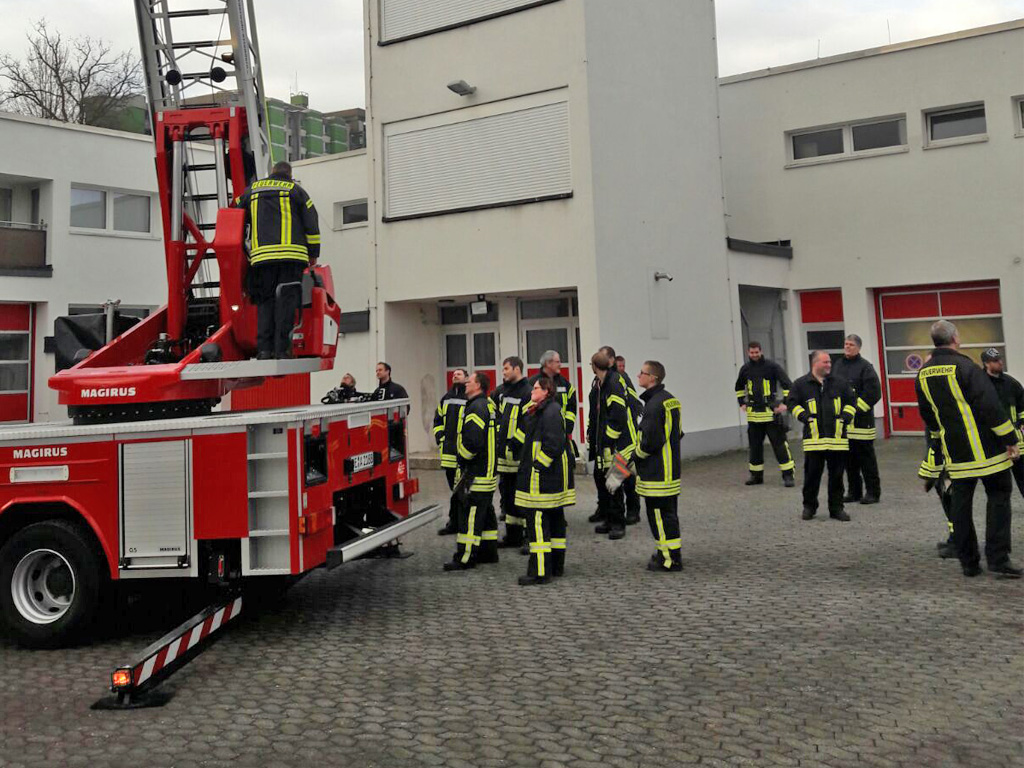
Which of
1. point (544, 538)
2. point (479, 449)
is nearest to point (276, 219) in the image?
A: point (479, 449)

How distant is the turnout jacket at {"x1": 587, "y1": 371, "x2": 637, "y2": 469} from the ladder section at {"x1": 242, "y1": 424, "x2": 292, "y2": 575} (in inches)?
169

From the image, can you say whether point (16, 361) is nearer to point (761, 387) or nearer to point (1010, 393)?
point (761, 387)

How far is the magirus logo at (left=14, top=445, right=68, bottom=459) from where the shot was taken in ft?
19.7

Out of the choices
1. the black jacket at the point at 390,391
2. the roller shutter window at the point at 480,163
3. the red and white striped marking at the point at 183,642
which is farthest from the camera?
the roller shutter window at the point at 480,163

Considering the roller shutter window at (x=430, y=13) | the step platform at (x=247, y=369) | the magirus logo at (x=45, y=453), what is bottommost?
the magirus logo at (x=45, y=453)

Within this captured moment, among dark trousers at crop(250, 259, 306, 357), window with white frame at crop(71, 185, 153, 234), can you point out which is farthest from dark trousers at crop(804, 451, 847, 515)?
window with white frame at crop(71, 185, 153, 234)

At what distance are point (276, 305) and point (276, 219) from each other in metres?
0.66

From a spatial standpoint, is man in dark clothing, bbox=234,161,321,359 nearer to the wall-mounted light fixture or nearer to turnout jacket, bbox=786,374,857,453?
turnout jacket, bbox=786,374,857,453

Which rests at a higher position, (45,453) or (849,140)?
(849,140)

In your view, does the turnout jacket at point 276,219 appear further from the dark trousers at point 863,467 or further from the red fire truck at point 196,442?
the dark trousers at point 863,467

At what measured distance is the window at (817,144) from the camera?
2011 centimetres

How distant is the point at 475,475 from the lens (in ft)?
27.3

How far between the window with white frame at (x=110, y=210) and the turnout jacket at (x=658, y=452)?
69.4 ft

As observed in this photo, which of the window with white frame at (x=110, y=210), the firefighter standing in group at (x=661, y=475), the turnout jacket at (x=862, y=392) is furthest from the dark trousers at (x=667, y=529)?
the window with white frame at (x=110, y=210)
